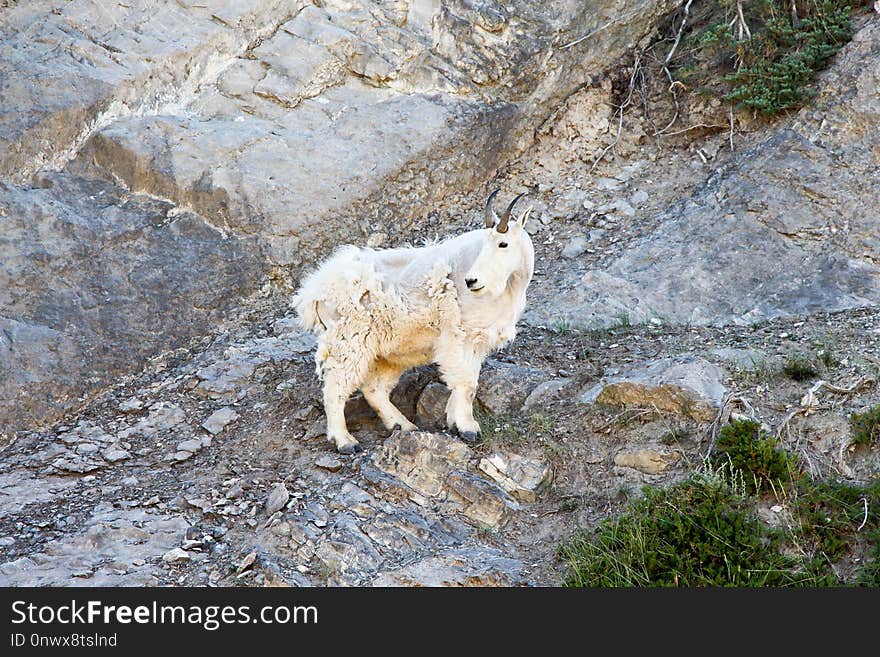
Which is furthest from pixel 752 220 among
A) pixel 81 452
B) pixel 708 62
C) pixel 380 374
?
pixel 81 452

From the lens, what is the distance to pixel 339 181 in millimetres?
10258

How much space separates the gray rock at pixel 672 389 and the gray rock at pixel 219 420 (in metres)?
3.10

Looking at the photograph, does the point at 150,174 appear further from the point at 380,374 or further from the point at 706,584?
the point at 706,584


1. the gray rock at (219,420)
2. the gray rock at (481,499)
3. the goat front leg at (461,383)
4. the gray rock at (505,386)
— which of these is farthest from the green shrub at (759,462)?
the gray rock at (219,420)

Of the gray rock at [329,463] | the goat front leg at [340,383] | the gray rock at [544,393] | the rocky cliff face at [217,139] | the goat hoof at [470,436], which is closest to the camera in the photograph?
the gray rock at [329,463]

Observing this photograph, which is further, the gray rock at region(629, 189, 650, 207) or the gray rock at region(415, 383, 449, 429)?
the gray rock at region(629, 189, 650, 207)

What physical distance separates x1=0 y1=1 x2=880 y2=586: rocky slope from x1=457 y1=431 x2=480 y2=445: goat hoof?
0.57ft

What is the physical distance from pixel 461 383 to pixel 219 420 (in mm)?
2230

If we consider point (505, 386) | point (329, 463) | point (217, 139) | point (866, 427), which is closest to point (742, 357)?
point (866, 427)

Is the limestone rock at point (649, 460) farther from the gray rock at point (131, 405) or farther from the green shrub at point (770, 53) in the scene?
the green shrub at point (770, 53)

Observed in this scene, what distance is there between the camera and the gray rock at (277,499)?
6.91 metres

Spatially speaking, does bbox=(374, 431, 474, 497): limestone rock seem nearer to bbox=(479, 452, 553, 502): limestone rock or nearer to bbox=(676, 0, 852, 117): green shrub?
bbox=(479, 452, 553, 502): limestone rock

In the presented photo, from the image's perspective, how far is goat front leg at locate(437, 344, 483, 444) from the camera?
762 cm

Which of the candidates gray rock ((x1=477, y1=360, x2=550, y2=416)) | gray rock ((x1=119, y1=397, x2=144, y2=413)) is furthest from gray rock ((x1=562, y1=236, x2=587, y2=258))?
gray rock ((x1=119, y1=397, x2=144, y2=413))
